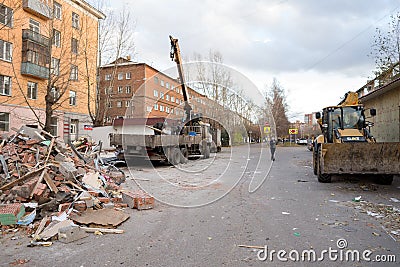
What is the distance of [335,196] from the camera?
22.4ft

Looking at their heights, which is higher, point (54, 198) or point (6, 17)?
point (6, 17)

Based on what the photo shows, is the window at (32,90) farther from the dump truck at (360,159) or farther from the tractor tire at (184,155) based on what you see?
the dump truck at (360,159)

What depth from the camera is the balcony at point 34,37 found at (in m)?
22.5

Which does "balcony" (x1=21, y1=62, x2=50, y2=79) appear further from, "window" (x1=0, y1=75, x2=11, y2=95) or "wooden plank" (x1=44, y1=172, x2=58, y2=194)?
"wooden plank" (x1=44, y1=172, x2=58, y2=194)

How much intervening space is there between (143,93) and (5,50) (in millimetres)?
12097

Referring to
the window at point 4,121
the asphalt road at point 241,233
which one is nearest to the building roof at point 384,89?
the asphalt road at point 241,233

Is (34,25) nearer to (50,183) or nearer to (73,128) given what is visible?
(73,128)

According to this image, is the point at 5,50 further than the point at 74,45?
No

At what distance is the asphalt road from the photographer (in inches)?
133

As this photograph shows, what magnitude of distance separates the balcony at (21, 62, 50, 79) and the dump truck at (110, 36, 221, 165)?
1353 centimetres

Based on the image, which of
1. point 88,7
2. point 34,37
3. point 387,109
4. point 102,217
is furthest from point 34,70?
point 387,109

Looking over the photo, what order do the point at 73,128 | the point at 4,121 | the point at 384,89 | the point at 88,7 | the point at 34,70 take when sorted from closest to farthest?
1. the point at 384,89
2. the point at 4,121
3. the point at 34,70
4. the point at 88,7
5. the point at 73,128

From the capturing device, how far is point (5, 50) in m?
21.9

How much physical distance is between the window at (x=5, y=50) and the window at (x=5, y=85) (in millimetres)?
1430
